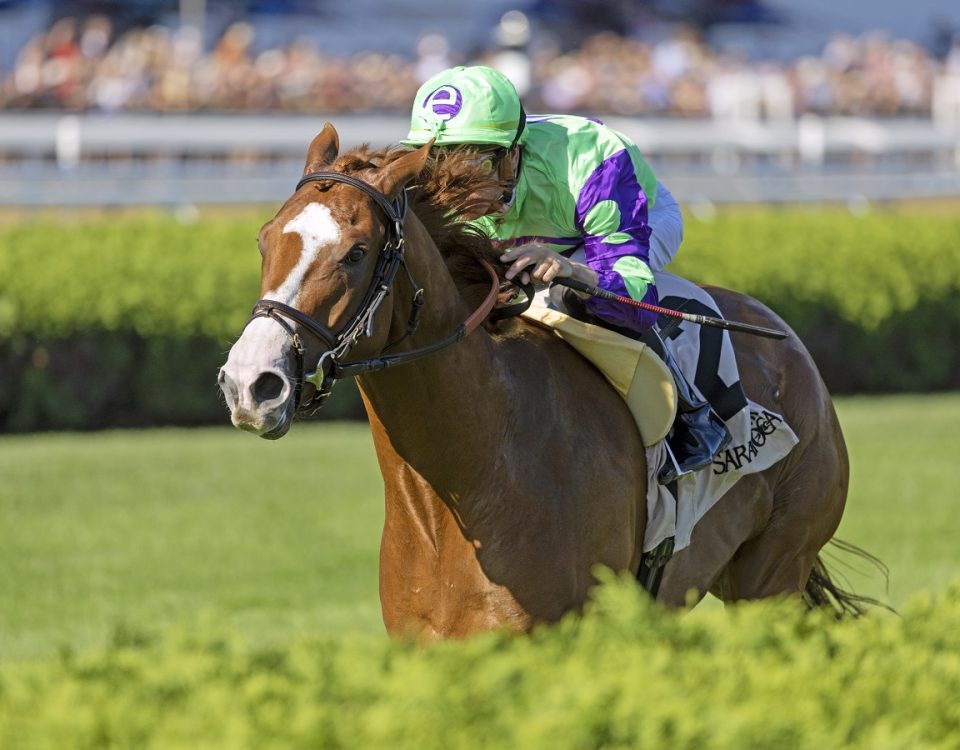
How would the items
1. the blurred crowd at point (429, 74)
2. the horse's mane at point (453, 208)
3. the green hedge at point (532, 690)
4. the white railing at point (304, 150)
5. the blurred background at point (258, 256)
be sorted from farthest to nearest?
the blurred crowd at point (429, 74) < the white railing at point (304, 150) < the blurred background at point (258, 256) < the horse's mane at point (453, 208) < the green hedge at point (532, 690)

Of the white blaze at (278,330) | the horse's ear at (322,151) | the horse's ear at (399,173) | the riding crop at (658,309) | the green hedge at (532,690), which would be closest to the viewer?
the green hedge at (532,690)

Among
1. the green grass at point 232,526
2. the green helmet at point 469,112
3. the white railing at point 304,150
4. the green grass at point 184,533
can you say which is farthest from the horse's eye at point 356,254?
the white railing at point 304,150

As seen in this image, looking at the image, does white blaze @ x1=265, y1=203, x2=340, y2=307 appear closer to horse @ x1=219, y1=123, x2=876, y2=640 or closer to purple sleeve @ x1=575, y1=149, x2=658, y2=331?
horse @ x1=219, y1=123, x2=876, y2=640

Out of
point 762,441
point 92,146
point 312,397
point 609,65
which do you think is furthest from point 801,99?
point 312,397

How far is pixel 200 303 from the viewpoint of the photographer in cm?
1071

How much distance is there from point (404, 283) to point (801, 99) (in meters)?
18.1

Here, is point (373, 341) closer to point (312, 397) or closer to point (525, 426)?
point (312, 397)

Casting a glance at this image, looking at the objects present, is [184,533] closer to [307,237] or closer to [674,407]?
[674,407]

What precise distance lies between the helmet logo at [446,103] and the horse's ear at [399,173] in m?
0.39

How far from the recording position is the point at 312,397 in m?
3.19

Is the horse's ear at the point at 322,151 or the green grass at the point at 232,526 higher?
the horse's ear at the point at 322,151

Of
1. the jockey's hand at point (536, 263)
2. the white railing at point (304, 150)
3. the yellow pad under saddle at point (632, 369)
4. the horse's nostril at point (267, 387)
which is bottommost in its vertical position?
the white railing at point (304, 150)

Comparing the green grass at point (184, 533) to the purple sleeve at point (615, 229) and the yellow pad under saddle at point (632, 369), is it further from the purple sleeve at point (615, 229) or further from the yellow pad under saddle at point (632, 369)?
the purple sleeve at point (615, 229)

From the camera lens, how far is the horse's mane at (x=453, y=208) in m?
3.69
